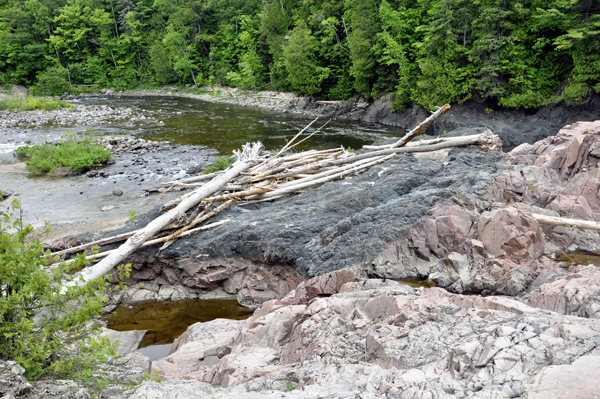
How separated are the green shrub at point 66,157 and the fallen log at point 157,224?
35.0 feet

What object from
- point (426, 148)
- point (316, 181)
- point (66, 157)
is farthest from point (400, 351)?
point (66, 157)

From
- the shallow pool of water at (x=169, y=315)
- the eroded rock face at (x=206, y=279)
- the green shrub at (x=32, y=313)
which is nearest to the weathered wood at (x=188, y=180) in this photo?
the eroded rock face at (x=206, y=279)

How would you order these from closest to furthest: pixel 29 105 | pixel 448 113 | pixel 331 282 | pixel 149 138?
pixel 331 282, pixel 149 138, pixel 448 113, pixel 29 105

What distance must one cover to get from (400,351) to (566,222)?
5888mm

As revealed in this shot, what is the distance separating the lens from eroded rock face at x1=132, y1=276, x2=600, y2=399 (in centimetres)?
367

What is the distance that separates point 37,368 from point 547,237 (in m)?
9.36

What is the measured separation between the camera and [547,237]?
8.50 meters

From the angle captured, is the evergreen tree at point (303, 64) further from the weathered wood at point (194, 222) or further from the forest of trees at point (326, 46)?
the weathered wood at point (194, 222)

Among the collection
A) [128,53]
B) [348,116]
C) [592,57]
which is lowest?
[348,116]

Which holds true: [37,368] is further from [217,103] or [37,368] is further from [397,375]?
[217,103]

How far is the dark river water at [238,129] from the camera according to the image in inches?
1001

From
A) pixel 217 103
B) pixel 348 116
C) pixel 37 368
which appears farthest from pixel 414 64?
pixel 37 368

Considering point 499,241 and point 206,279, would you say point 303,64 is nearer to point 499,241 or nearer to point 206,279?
point 206,279

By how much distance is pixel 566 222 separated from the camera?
818 cm
